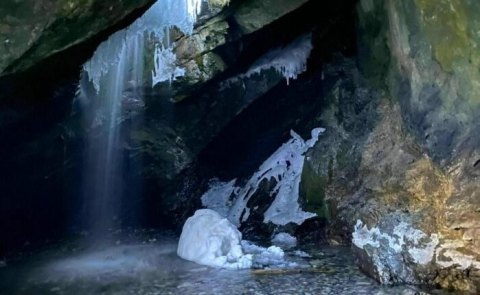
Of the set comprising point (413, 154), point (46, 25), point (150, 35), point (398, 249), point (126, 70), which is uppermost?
point (150, 35)

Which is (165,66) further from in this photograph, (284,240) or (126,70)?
(284,240)

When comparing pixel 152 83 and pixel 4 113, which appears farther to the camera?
pixel 152 83

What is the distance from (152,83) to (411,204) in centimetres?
437

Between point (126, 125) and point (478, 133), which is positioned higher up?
point (126, 125)

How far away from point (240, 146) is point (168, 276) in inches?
178

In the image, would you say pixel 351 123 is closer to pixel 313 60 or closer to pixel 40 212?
pixel 313 60

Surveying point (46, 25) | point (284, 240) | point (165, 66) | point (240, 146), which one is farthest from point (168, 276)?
point (240, 146)

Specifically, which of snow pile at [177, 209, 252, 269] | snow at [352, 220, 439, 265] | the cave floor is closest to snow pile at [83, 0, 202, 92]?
snow pile at [177, 209, 252, 269]

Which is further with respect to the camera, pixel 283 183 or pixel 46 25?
pixel 283 183

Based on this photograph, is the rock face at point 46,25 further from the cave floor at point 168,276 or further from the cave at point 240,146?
the cave floor at point 168,276

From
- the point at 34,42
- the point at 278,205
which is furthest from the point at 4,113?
the point at 278,205

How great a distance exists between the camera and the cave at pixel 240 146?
6059 millimetres

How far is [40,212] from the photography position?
9914 mm

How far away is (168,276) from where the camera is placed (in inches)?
273
